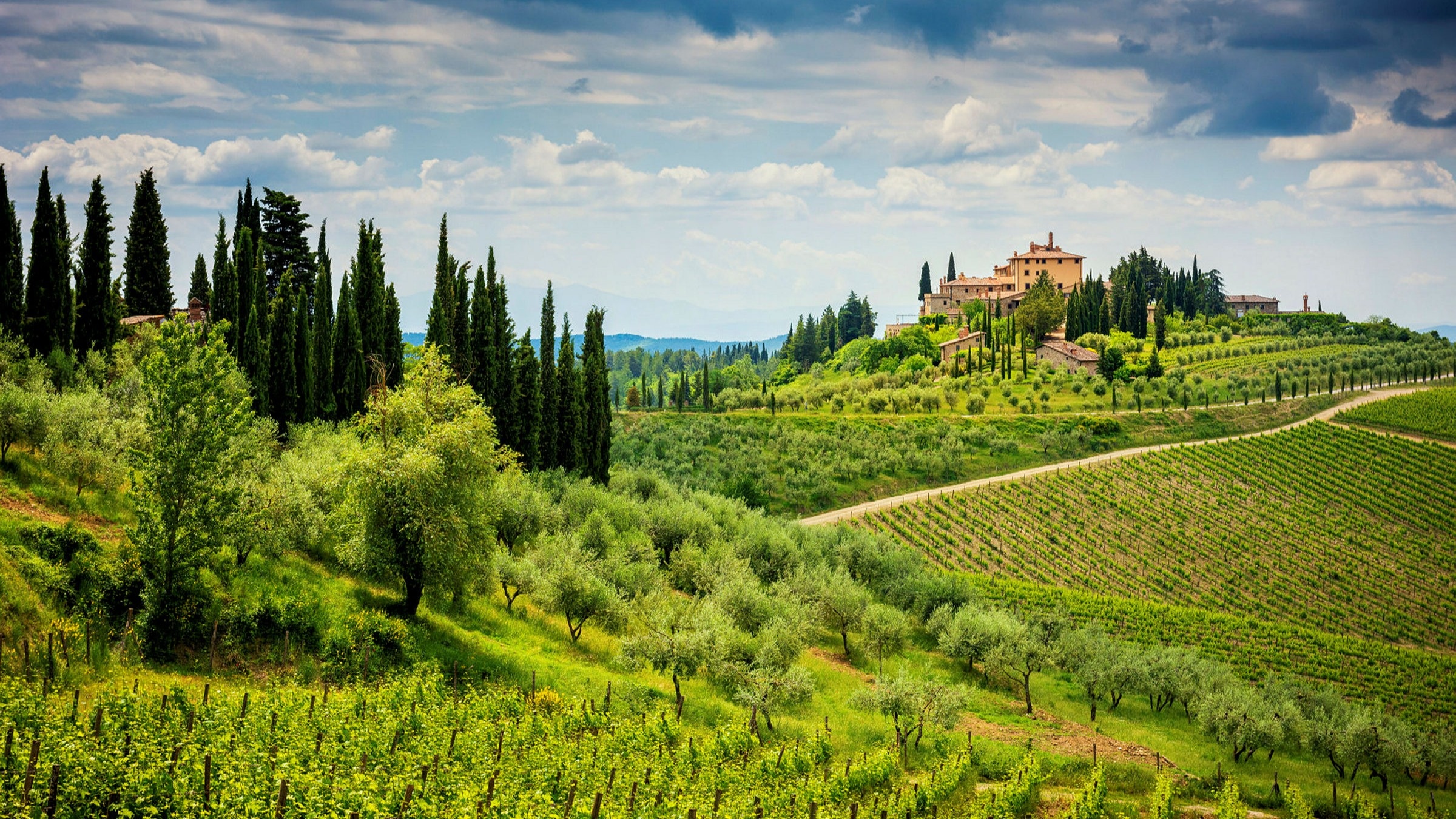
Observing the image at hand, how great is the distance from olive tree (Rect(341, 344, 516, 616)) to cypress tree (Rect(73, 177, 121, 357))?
23.2 metres

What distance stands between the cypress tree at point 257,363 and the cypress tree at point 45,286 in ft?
24.6

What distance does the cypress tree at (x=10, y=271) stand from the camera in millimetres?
39094

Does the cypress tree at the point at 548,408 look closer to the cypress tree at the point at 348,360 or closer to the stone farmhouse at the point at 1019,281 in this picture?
the cypress tree at the point at 348,360

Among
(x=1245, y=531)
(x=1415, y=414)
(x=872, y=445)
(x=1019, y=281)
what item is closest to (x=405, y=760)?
(x=1245, y=531)

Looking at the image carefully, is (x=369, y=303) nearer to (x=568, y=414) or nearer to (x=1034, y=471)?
(x=568, y=414)

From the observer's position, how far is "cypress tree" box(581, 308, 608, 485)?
61406mm

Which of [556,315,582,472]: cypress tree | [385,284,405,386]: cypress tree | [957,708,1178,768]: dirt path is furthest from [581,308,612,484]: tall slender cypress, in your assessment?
[957,708,1178,768]: dirt path

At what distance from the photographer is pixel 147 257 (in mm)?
54062

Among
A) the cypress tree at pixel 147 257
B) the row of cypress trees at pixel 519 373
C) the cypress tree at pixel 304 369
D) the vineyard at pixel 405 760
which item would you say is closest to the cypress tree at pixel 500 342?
the row of cypress trees at pixel 519 373

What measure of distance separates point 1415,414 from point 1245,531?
36.2 metres

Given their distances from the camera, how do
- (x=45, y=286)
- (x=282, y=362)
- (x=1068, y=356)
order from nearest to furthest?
Result: (x=45, y=286) < (x=282, y=362) < (x=1068, y=356)

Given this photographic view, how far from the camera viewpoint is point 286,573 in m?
28.0

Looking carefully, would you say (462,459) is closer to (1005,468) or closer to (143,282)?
(143,282)

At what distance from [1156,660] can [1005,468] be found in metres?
40.2
